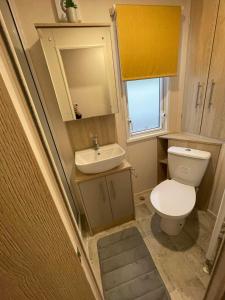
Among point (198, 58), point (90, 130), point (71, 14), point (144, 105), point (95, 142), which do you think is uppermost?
point (71, 14)

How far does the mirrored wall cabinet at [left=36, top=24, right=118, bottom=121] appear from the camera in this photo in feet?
3.87

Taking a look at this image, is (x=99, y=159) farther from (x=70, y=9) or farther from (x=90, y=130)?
(x=70, y=9)

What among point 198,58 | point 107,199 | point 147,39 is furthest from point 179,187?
point 147,39

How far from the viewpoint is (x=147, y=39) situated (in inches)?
53.6

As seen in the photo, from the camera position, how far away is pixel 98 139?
1.65 metres

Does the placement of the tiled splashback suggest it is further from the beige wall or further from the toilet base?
the toilet base

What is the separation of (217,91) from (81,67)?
48.6 inches

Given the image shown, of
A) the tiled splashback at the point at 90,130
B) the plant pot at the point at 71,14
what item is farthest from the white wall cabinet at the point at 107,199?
the plant pot at the point at 71,14

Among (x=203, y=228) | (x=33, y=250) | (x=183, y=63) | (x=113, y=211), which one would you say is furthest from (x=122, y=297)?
(x=183, y=63)

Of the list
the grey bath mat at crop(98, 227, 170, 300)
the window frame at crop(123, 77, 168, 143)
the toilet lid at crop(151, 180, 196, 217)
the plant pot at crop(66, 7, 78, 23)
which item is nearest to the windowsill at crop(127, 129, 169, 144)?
the window frame at crop(123, 77, 168, 143)

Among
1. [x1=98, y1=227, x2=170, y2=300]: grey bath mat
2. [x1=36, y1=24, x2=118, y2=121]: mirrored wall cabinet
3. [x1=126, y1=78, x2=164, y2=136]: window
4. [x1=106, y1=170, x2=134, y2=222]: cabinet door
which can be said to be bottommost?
[x1=98, y1=227, x2=170, y2=300]: grey bath mat

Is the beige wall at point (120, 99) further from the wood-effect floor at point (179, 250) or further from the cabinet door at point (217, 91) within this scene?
the wood-effect floor at point (179, 250)

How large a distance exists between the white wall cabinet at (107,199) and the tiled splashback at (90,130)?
0.42 meters

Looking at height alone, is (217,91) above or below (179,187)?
above
